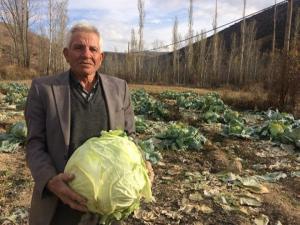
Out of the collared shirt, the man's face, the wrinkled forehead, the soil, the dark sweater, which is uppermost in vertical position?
the wrinkled forehead

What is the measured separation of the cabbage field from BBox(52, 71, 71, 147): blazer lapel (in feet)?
8.25

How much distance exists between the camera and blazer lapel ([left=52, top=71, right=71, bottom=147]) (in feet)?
7.94

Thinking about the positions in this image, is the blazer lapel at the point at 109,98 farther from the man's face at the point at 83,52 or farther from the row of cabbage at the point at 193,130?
the row of cabbage at the point at 193,130

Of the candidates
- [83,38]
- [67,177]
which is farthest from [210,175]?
[67,177]

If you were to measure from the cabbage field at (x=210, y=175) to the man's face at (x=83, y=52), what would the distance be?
8.65 ft

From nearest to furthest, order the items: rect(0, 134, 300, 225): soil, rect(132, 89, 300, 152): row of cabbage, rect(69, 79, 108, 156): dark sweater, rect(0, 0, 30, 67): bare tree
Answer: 1. rect(69, 79, 108, 156): dark sweater
2. rect(0, 134, 300, 225): soil
3. rect(132, 89, 300, 152): row of cabbage
4. rect(0, 0, 30, 67): bare tree

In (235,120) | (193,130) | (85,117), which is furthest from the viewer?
(235,120)

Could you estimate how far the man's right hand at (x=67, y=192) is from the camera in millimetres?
2076

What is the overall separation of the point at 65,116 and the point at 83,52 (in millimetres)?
388

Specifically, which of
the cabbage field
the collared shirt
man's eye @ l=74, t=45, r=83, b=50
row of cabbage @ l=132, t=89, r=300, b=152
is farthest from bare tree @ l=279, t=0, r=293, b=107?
man's eye @ l=74, t=45, r=83, b=50

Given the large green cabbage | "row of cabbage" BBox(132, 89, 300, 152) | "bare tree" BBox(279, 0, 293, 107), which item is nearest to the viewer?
the large green cabbage

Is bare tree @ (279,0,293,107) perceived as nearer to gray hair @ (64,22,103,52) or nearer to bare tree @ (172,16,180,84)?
gray hair @ (64,22,103,52)

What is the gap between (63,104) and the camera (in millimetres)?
2445

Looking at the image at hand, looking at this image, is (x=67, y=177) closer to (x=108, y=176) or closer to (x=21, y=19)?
(x=108, y=176)
